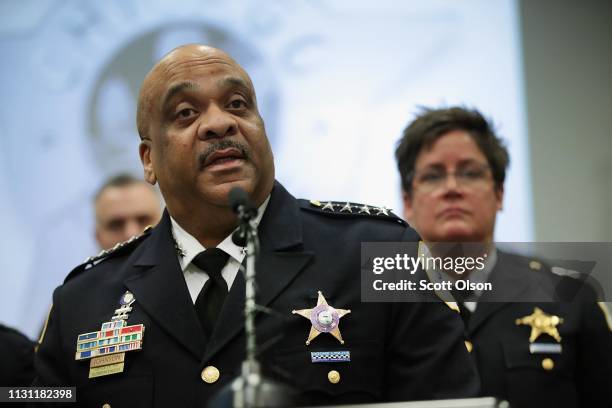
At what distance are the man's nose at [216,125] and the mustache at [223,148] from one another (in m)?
0.03

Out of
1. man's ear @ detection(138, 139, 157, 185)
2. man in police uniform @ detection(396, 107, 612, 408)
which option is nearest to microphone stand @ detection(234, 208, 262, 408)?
man's ear @ detection(138, 139, 157, 185)

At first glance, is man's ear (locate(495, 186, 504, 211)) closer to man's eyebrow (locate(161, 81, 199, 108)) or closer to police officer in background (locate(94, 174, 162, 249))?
man's eyebrow (locate(161, 81, 199, 108))

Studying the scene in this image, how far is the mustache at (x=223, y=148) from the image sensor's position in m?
2.70

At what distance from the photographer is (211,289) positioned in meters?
2.67

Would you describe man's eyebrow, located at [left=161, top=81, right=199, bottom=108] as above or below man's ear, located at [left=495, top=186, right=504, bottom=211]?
above

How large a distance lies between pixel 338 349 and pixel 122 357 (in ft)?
2.26

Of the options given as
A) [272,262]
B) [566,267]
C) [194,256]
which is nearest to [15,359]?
[194,256]

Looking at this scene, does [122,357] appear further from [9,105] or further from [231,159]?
[9,105]

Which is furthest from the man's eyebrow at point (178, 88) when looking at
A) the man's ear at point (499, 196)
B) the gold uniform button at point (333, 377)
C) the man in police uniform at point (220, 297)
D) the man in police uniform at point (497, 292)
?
the man's ear at point (499, 196)

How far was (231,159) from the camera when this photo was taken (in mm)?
2705

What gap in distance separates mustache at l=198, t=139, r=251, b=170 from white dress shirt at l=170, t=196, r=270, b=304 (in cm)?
20

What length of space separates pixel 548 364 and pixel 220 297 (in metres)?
1.36

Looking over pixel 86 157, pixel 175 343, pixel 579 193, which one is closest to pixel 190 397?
pixel 175 343

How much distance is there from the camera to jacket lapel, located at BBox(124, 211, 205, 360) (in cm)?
256
